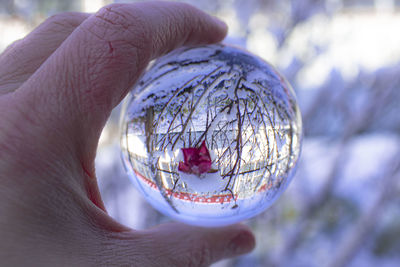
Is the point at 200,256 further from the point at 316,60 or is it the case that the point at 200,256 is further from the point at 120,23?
the point at 316,60

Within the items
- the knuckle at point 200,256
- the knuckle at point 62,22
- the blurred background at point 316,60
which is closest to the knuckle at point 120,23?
the knuckle at point 62,22

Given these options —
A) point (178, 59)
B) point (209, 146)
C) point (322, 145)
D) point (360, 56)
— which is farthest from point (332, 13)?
point (322, 145)

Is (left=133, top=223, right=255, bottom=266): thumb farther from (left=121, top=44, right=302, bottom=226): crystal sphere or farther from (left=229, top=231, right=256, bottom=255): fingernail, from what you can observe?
(left=121, top=44, right=302, bottom=226): crystal sphere

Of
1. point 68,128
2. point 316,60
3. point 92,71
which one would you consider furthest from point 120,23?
point 316,60

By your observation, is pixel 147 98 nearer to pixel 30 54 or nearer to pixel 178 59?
pixel 178 59

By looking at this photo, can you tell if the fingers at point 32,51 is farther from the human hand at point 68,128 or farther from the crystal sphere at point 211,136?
the crystal sphere at point 211,136

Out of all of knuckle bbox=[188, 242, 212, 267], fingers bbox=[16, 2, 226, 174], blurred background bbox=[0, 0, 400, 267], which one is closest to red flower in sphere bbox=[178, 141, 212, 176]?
fingers bbox=[16, 2, 226, 174]
